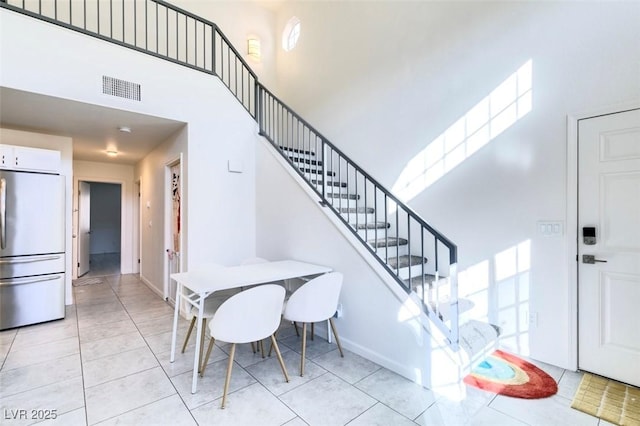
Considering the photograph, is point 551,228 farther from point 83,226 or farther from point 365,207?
point 83,226

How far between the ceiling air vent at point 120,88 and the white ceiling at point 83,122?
0.19 meters

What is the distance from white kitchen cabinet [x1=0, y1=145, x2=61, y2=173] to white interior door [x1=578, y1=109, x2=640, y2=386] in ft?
19.0

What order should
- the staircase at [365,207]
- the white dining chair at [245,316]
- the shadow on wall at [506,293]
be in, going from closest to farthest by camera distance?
the white dining chair at [245,316] < the staircase at [365,207] < the shadow on wall at [506,293]

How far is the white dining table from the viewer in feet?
7.65

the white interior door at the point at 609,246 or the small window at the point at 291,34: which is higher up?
the small window at the point at 291,34

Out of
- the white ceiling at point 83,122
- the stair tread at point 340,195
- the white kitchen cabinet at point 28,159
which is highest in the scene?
the white ceiling at point 83,122

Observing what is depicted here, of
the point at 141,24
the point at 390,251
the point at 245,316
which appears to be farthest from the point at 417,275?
the point at 141,24

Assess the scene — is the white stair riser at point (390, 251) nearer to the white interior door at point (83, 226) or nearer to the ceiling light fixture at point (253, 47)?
the ceiling light fixture at point (253, 47)

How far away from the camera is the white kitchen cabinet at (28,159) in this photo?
3.50 metres

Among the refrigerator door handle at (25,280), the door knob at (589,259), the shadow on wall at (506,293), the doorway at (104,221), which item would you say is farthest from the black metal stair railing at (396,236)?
the doorway at (104,221)

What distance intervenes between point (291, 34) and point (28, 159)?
4868 mm

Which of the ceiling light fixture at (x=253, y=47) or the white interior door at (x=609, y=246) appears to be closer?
the white interior door at (x=609, y=246)

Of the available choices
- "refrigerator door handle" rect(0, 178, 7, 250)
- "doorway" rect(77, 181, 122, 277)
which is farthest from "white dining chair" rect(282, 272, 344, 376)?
"doorway" rect(77, 181, 122, 277)

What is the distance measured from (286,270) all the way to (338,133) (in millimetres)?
2584
